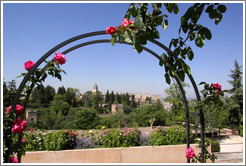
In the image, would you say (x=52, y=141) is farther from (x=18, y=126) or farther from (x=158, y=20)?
(x=158, y=20)

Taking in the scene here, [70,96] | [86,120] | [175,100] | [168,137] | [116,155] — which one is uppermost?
[70,96]

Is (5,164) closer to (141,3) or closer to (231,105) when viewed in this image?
(141,3)

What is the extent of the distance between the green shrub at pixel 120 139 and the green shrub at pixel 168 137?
1.32 feet

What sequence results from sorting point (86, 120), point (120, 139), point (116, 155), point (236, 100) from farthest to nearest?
point (236, 100), point (86, 120), point (120, 139), point (116, 155)

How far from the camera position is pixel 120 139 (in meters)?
3.81

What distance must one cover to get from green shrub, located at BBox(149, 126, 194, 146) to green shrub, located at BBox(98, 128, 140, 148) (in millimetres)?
404

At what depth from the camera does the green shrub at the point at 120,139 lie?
12.4ft

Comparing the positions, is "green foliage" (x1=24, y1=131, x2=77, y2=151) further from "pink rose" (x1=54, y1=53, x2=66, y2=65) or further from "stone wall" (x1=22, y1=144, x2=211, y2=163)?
"pink rose" (x1=54, y1=53, x2=66, y2=65)

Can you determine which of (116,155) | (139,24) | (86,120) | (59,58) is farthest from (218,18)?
(86,120)

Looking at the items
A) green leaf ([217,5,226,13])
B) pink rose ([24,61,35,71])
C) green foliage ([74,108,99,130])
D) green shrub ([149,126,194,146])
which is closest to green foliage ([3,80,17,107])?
pink rose ([24,61,35,71])

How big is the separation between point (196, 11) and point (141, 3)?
0.97 ft

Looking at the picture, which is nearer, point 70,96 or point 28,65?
point 28,65

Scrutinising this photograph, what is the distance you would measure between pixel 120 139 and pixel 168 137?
127 cm

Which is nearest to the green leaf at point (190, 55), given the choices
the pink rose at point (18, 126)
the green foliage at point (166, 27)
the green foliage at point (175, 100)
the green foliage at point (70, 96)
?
the green foliage at point (166, 27)
